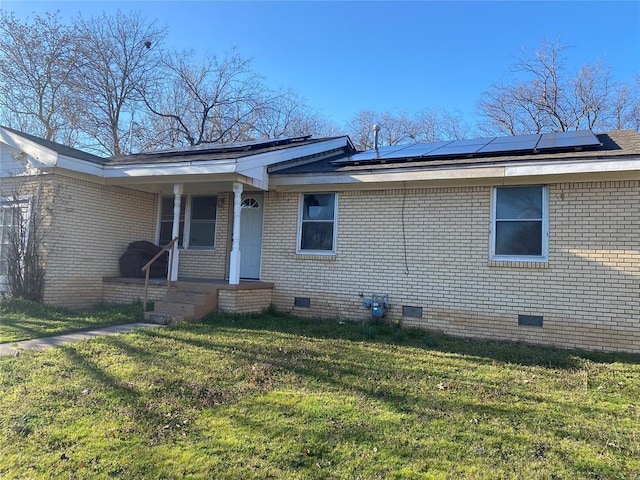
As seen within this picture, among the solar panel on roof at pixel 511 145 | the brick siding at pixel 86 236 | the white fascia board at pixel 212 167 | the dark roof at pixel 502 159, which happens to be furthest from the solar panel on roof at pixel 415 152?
the brick siding at pixel 86 236

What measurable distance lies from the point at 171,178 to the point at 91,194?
208 cm

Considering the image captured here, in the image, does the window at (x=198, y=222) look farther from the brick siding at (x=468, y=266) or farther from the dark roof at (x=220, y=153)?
the brick siding at (x=468, y=266)

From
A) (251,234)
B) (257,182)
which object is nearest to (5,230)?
(251,234)

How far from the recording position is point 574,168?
23.5 feet

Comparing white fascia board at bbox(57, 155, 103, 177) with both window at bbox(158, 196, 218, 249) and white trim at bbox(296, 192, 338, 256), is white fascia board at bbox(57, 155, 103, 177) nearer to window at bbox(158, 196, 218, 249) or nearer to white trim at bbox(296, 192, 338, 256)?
window at bbox(158, 196, 218, 249)

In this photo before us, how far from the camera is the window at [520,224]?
7.79m

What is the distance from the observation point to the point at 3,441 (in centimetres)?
351

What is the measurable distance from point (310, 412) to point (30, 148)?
8675 mm

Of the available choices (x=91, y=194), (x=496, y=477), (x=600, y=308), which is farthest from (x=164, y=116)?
(x=496, y=477)

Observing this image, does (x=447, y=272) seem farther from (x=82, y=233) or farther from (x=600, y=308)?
(x=82, y=233)

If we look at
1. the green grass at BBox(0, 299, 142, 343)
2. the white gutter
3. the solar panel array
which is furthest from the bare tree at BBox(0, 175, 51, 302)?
the solar panel array

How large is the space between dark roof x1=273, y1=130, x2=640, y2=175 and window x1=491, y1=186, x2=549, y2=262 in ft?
2.03

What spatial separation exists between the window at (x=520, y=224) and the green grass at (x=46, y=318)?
274 inches

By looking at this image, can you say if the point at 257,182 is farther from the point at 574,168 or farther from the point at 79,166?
the point at 574,168
